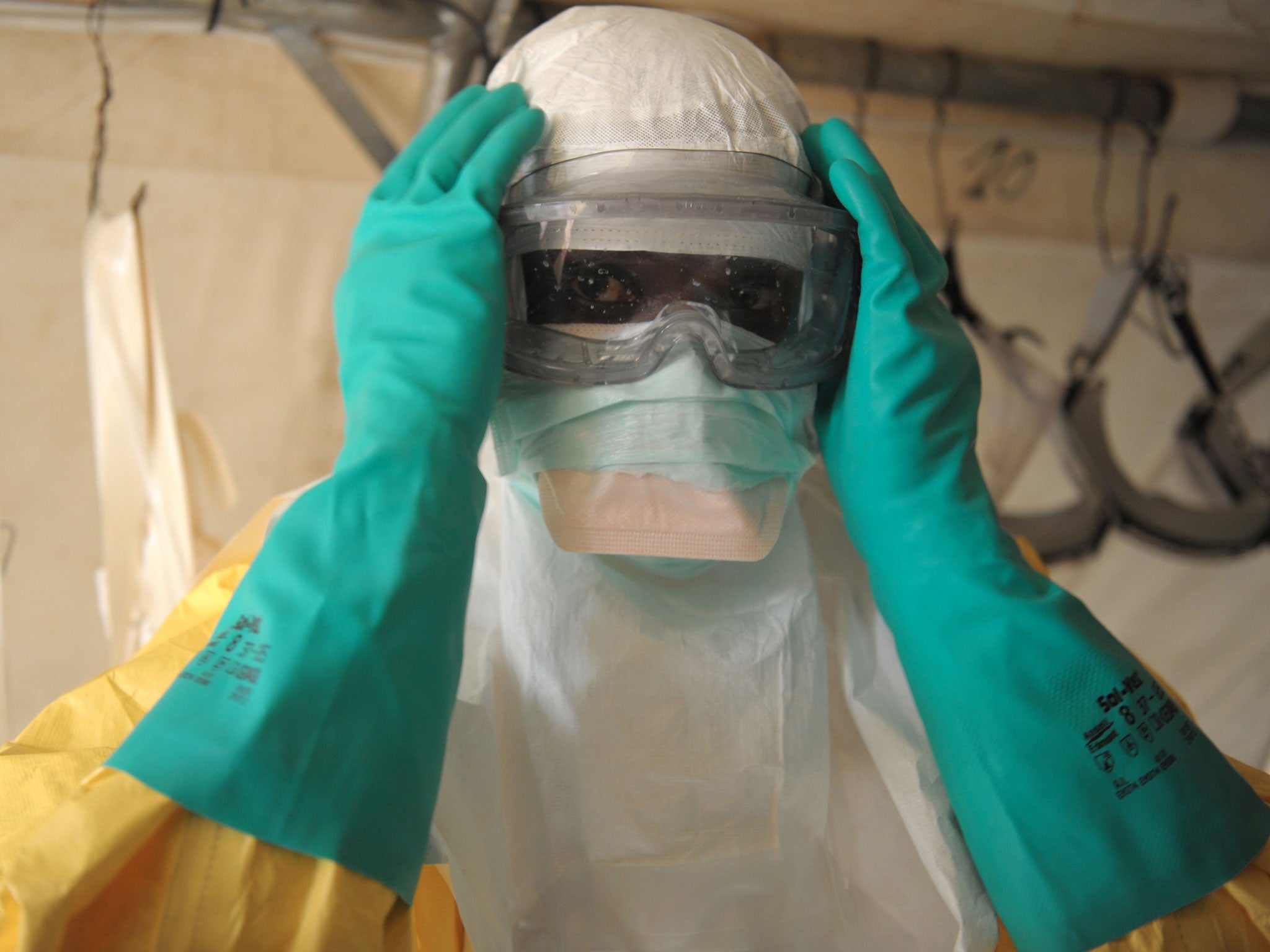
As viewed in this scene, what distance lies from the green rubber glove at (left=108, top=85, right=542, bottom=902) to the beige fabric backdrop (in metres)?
0.76

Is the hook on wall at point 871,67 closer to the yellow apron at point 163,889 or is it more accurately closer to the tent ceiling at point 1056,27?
the tent ceiling at point 1056,27

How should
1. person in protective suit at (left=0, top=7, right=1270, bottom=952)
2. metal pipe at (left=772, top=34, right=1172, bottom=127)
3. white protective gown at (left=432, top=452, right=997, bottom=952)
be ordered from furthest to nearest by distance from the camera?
metal pipe at (left=772, top=34, right=1172, bottom=127), white protective gown at (left=432, top=452, right=997, bottom=952), person in protective suit at (left=0, top=7, right=1270, bottom=952)

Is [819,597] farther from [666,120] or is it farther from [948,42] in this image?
[948,42]

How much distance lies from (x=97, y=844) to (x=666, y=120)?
674 millimetres

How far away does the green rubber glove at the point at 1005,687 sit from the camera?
0.60 m

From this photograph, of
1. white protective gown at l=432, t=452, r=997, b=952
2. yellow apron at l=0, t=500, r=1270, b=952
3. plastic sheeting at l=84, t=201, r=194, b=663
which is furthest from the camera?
plastic sheeting at l=84, t=201, r=194, b=663

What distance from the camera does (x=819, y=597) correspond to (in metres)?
Answer: 0.84

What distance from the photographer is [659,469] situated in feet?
2.31

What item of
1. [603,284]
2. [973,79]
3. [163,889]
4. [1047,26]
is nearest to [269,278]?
[603,284]

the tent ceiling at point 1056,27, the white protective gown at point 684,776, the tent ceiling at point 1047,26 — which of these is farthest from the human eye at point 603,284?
the tent ceiling at point 1056,27

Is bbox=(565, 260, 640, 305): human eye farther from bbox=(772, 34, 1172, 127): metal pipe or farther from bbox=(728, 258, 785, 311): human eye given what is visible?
bbox=(772, 34, 1172, 127): metal pipe

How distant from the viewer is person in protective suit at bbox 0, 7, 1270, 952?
560mm

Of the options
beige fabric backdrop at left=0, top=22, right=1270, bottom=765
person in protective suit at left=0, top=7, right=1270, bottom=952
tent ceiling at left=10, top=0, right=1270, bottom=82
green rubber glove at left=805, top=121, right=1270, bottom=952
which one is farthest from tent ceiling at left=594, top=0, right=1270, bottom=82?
green rubber glove at left=805, top=121, right=1270, bottom=952

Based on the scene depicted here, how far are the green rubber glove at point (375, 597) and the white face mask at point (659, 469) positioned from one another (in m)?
0.07
